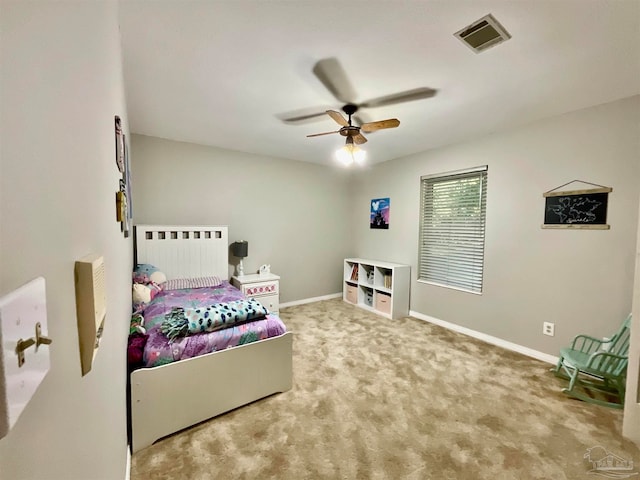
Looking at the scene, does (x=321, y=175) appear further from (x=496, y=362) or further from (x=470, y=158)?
(x=496, y=362)

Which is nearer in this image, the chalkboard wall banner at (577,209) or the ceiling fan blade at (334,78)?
the ceiling fan blade at (334,78)

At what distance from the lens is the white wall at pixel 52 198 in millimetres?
286

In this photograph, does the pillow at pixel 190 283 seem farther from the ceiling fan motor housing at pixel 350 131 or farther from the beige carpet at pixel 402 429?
the ceiling fan motor housing at pixel 350 131

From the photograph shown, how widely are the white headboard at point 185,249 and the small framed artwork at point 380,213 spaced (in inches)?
92.0

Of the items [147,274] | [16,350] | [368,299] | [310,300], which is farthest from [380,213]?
[16,350]

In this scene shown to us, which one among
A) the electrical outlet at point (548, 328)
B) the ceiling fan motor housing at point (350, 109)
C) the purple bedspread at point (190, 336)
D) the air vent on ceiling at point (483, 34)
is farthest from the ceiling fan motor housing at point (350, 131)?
the electrical outlet at point (548, 328)

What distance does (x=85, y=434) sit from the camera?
0.60m

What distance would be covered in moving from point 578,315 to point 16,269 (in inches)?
140

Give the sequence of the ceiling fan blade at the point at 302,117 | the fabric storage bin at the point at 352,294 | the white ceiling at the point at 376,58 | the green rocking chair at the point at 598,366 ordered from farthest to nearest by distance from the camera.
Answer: the fabric storage bin at the point at 352,294
the ceiling fan blade at the point at 302,117
the green rocking chair at the point at 598,366
the white ceiling at the point at 376,58

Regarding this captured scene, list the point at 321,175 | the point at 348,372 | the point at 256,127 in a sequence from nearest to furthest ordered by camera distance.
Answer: the point at 348,372, the point at 256,127, the point at 321,175

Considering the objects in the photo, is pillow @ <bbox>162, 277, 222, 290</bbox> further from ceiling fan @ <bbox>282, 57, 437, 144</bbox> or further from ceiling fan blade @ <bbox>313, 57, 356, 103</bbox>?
ceiling fan blade @ <bbox>313, 57, 356, 103</bbox>

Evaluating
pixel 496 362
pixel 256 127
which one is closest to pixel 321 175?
pixel 256 127

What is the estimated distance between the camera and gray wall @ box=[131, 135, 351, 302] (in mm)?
3385

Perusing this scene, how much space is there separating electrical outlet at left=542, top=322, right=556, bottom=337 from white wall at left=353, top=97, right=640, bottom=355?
0.04 metres
